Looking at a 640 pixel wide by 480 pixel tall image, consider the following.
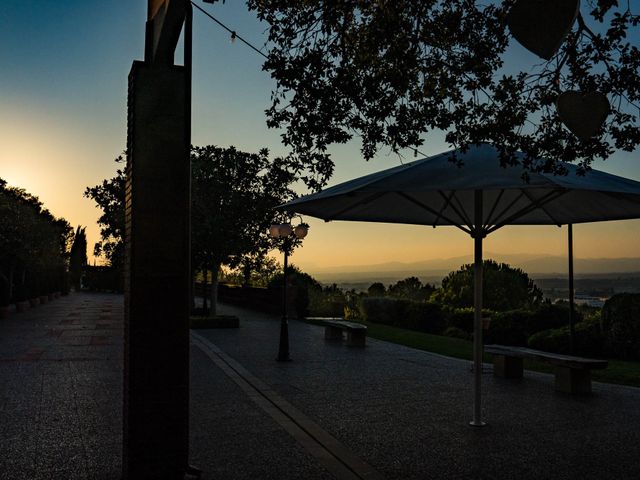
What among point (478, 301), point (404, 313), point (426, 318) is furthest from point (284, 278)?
point (404, 313)

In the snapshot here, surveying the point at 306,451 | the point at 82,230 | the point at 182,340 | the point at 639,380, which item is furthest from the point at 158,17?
the point at 82,230

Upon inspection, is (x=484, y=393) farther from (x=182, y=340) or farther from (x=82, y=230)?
(x=82, y=230)

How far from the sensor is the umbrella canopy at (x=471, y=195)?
19.4 feet

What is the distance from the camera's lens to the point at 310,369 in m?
11.5

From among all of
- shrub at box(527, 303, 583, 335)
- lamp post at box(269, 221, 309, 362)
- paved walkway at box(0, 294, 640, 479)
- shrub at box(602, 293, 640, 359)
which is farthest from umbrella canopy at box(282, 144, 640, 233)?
shrub at box(527, 303, 583, 335)

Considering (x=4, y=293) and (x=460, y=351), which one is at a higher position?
(x=4, y=293)

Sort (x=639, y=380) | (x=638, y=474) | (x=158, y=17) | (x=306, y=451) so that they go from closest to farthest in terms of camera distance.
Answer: (x=158, y=17) < (x=638, y=474) < (x=306, y=451) < (x=639, y=380)

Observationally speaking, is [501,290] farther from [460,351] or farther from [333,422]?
[333,422]

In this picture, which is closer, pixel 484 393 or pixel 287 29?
pixel 287 29

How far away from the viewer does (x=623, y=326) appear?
537 inches

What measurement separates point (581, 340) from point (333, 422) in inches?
356

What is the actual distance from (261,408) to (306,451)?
206 centimetres

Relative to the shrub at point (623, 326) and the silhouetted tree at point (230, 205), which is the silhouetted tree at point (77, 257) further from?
the shrub at point (623, 326)

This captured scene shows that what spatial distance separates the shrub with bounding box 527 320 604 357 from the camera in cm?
1407
